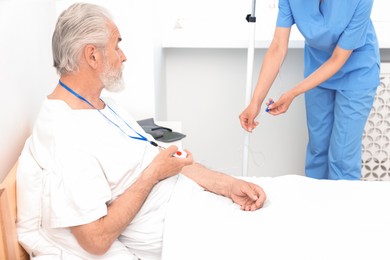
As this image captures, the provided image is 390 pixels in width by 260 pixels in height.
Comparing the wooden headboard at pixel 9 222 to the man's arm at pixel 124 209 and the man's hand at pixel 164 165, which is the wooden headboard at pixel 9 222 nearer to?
the man's arm at pixel 124 209

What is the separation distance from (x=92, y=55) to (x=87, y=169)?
0.33 metres

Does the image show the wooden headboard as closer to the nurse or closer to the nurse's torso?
the nurse

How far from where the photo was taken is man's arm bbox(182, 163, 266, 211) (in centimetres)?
139

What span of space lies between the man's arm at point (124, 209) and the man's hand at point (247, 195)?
8.4 inches

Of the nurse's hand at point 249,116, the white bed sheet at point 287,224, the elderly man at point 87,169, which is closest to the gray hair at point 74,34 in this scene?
the elderly man at point 87,169

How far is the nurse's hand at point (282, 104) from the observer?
5.98ft

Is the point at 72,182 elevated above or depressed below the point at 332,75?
below

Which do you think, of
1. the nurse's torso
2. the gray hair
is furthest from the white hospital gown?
the nurse's torso

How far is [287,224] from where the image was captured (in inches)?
50.4

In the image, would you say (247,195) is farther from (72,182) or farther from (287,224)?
(72,182)

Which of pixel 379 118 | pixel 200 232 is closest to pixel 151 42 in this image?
pixel 200 232

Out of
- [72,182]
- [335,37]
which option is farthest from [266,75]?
[72,182]

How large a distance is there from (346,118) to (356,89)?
0.13m

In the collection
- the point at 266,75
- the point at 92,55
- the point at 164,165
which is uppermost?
the point at 92,55
